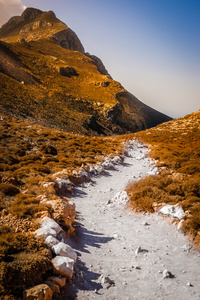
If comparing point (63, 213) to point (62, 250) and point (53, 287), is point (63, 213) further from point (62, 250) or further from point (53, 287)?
point (53, 287)

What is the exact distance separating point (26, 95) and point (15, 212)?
5687 cm

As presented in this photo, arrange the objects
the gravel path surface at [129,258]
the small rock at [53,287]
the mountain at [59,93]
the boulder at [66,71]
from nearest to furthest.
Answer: the small rock at [53,287]
the gravel path surface at [129,258]
the mountain at [59,93]
the boulder at [66,71]

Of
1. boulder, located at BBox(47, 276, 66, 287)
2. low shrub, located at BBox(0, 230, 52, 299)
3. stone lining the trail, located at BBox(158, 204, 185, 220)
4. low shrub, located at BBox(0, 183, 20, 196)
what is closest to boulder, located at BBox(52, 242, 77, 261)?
low shrub, located at BBox(0, 230, 52, 299)

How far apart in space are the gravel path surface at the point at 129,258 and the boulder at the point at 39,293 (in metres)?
0.70

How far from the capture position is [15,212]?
670 centimetres

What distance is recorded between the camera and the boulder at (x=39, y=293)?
384 centimetres

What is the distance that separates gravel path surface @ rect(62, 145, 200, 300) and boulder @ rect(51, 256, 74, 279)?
37cm

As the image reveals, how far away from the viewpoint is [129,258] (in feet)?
20.8

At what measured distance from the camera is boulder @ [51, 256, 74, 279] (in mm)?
4801

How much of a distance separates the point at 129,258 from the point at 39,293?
3448mm

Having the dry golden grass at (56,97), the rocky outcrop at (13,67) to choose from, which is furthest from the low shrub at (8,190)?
the rocky outcrop at (13,67)

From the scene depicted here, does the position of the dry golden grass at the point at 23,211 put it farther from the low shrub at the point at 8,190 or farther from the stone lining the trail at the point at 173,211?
the stone lining the trail at the point at 173,211

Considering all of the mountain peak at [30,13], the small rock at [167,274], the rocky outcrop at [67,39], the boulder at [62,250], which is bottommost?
the boulder at [62,250]

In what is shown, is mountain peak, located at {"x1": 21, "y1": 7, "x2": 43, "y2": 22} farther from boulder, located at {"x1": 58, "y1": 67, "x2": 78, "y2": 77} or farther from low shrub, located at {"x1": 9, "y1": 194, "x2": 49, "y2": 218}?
low shrub, located at {"x1": 9, "y1": 194, "x2": 49, "y2": 218}
